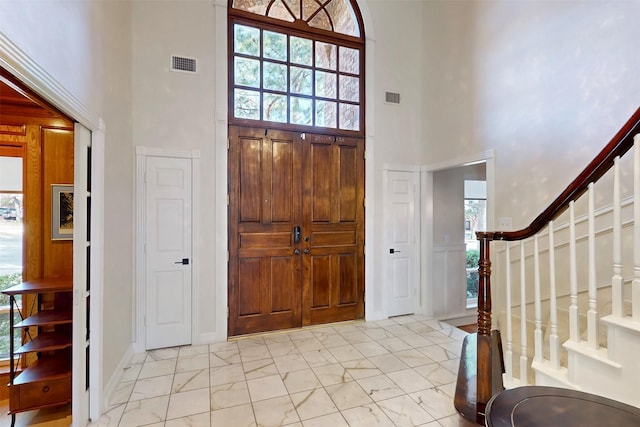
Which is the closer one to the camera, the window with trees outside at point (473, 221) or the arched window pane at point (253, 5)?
the arched window pane at point (253, 5)

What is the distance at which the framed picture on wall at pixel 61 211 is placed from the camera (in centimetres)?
309

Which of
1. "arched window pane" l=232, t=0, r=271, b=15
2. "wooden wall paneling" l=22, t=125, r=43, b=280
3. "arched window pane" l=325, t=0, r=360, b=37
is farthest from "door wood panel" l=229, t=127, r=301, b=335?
"wooden wall paneling" l=22, t=125, r=43, b=280

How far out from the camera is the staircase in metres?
1.33

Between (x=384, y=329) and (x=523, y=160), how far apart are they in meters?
2.48

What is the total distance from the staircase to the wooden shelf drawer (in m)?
2.93

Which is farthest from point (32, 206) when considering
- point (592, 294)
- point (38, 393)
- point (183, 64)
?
point (592, 294)

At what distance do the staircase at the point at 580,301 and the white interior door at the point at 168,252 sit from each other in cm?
282

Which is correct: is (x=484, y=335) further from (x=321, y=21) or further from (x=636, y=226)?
(x=321, y=21)

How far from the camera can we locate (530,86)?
119 inches

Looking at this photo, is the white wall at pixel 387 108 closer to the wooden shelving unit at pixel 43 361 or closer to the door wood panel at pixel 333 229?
the door wood panel at pixel 333 229

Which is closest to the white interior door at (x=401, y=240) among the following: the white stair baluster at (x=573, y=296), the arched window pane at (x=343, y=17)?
the arched window pane at (x=343, y=17)

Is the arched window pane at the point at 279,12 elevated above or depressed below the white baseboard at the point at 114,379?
above

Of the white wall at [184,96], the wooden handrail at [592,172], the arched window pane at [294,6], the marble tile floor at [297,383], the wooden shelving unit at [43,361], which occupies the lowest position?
the marble tile floor at [297,383]

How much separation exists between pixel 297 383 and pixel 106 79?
295cm
